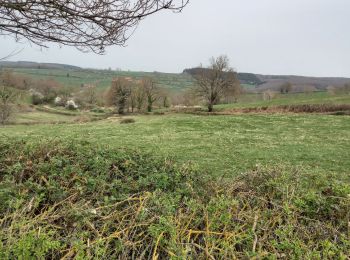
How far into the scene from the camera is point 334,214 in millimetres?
2779

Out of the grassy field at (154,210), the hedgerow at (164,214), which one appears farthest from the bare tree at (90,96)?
the hedgerow at (164,214)

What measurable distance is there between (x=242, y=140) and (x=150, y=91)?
40.5 metres

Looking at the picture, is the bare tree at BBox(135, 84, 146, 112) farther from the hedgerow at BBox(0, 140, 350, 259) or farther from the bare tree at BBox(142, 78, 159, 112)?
the hedgerow at BBox(0, 140, 350, 259)

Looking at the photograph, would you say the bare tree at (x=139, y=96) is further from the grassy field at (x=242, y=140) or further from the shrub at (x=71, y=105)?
the grassy field at (x=242, y=140)

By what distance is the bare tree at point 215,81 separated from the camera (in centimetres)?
4362

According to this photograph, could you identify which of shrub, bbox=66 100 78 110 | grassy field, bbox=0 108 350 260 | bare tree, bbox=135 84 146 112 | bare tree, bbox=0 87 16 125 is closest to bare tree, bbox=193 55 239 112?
bare tree, bbox=135 84 146 112

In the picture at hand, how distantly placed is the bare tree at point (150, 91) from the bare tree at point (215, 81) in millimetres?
14357

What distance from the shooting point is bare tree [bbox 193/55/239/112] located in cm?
4362

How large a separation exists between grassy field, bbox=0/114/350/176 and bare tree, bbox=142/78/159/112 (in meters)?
30.3

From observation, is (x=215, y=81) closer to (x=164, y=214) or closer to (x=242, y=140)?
(x=242, y=140)

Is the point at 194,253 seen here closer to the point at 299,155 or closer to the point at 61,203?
the point at 61,203

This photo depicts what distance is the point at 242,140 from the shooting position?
712 inches

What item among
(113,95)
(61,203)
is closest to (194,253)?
(61,203)

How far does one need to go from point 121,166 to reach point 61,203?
120 centimetres
